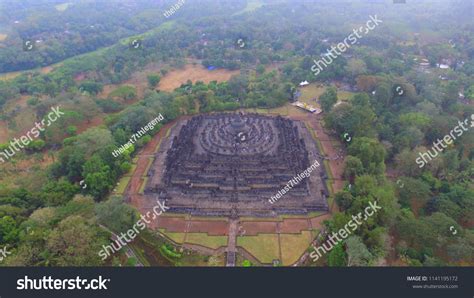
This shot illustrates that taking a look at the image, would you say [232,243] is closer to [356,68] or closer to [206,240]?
[206,240]

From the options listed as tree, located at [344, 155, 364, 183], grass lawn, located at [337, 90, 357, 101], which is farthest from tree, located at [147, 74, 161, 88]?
tree, located at [344, 155, 364, 183]

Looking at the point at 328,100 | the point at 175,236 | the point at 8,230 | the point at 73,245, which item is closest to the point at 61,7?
the point at 328,100

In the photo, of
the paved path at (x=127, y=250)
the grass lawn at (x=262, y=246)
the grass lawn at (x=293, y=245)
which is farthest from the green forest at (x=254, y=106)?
the grass lawn at (x=262, y=246)

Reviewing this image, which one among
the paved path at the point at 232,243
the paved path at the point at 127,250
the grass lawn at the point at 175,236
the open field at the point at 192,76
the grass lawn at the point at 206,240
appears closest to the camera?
the paved path at the point at 232,243

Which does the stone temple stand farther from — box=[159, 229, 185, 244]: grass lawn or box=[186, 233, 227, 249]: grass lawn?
box=[159, 229, 185, 244]: grass lawn

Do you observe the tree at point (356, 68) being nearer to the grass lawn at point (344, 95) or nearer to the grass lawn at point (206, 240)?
the grass lawn at point (344, 95)

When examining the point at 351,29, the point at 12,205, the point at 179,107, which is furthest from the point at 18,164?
the point at 351,29
